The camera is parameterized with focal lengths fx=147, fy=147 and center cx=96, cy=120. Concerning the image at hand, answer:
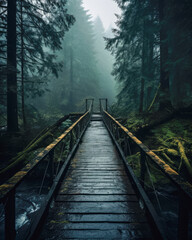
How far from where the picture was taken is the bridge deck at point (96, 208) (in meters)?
2.16

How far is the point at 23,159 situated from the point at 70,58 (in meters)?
26.5

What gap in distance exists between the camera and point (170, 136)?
236 inches

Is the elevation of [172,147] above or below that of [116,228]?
above

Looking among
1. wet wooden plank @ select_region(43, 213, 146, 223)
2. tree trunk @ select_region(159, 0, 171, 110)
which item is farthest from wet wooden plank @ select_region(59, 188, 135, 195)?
tree trunk @ select_region(159, 0, 171, 110)

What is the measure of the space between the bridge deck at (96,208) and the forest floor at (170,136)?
7.24 ft

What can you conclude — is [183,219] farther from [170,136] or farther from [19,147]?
[19,147]

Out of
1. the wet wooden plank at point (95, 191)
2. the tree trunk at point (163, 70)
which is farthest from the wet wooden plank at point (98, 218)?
the tree trunk at point (163, 70)

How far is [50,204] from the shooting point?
2.67 m

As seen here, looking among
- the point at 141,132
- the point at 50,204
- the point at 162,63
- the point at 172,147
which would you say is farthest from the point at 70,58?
the point at 50,204

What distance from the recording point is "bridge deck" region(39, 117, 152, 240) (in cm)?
216

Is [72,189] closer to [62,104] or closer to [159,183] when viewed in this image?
[159,183]

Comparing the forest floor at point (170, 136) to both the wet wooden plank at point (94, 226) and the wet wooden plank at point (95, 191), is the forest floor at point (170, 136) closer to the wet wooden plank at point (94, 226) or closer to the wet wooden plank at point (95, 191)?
the wet wooden plank at point (95, 191)

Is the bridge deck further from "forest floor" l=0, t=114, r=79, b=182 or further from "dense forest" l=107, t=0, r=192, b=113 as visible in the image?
"dense forest" l=107, t=0, r=192, b=113

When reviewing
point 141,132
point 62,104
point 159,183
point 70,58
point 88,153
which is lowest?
point 159,183
